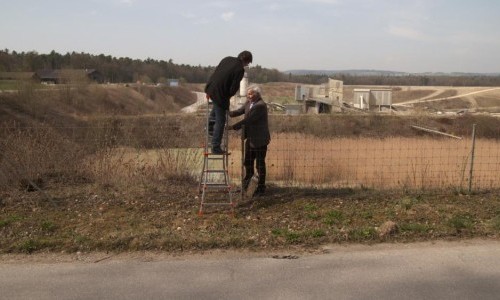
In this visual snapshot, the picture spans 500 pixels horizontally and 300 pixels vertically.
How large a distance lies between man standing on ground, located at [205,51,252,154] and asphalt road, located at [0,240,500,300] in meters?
2.12

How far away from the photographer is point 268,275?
4.62 metres

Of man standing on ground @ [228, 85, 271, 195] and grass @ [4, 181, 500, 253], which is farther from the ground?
man standing on ground @ [228, 85, 271, 195]

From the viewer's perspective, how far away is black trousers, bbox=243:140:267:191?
748cm

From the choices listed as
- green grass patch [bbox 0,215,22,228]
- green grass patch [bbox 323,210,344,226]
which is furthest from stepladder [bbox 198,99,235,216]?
green grass patch [bbox 0,215,22,228]

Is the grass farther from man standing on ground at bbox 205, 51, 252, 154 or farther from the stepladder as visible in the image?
man standing on ground at bbox 205, 51, 252, 154

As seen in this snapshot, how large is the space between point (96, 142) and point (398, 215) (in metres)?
6.41

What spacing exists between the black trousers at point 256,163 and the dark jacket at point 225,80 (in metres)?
1.33

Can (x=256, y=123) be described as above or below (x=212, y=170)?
above

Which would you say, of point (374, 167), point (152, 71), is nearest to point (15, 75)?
point (374, 167)

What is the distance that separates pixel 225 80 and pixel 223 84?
65 millimetres

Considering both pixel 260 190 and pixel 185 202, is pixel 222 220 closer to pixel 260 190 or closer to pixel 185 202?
pixel 185 202

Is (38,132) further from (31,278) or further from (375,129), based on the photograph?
(375,129)

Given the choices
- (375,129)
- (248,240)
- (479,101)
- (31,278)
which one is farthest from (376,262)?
(479,101)

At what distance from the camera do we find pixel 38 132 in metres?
10.3
